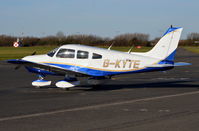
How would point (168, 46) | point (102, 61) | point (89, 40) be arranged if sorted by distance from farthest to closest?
point (89, 40)
point (168, 46)
point (102, 61)

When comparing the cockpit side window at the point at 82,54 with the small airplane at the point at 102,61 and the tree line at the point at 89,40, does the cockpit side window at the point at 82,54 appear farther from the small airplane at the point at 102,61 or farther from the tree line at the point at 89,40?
the tree line at the point at 89,40

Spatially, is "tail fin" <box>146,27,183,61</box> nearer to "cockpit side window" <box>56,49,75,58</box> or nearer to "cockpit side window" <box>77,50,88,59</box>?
"cockpit side window" <box>77,50,88,59</box>

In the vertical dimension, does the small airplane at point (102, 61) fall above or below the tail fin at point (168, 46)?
below

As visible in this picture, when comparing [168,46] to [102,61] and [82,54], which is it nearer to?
[102,61]

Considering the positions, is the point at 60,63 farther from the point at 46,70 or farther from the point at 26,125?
the point at 26,125

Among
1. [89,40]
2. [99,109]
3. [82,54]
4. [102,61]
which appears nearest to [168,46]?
[102,61]

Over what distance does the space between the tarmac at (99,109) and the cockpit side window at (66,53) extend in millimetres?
1448

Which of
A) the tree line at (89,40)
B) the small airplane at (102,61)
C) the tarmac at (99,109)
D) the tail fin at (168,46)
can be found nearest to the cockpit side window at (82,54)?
the small airplane at (102,61)

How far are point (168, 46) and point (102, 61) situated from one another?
2.90 metres

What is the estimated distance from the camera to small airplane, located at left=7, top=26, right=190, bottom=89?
1538 centimetres

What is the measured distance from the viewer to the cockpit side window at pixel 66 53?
15664 mm

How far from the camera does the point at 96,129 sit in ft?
26.3

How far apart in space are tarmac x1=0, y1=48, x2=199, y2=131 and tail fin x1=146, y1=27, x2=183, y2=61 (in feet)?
4.74

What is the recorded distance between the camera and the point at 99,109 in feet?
35.2
